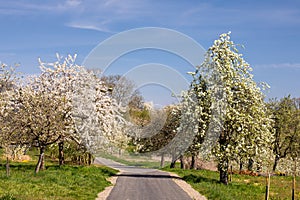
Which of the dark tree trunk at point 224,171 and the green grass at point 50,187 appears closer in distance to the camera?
the green grass at point 50,187

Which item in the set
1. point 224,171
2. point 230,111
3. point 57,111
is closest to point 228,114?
point 230,111

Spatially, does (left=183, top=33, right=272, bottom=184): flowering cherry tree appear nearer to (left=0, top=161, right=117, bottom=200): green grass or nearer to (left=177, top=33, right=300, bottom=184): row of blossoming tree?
(left=177, top=33, right=300, bottom=184): row of blossoming tree

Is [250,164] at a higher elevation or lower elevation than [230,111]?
lower

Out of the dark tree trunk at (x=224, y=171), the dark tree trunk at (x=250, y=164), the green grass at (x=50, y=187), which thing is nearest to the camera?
the green grass at (x=50, y=187)

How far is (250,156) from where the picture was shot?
34.1m

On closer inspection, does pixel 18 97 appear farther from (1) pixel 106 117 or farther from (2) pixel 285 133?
(2) pixel 285 133

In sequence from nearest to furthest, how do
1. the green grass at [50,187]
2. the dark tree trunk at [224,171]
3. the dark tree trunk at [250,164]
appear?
the green grass at [50,187] → the dark tree trunk at [224,171] → the dark tree trunk at [250,164]

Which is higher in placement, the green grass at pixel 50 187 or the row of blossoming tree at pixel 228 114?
the row of blossoming tree at pixel 228 114

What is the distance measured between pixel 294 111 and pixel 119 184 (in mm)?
36758

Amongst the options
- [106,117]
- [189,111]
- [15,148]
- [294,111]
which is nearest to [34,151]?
[106,117]

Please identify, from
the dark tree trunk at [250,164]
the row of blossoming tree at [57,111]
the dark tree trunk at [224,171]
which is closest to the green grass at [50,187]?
the row of blossoming tree at [57,111]

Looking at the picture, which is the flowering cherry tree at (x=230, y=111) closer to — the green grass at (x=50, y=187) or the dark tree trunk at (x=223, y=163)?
the dark tree trunk at (x=223, y=163)

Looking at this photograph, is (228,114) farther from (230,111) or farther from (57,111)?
(57,111)

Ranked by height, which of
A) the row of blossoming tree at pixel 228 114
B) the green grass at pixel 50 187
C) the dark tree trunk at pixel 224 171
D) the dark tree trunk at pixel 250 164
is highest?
the row of blossoming tree at pixel 228 114
